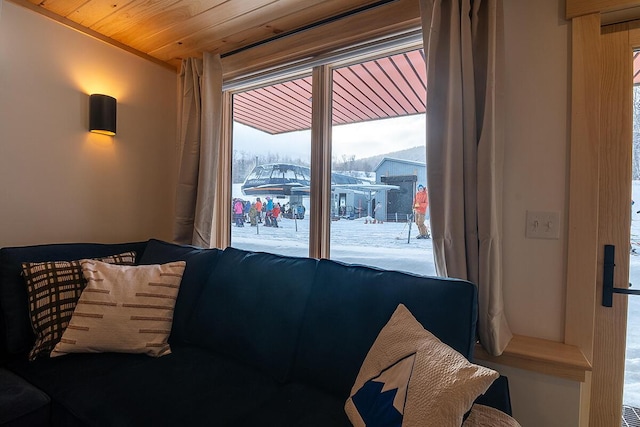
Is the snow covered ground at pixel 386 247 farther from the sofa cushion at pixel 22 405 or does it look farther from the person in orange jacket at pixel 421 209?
the sofa cushion at pixel 22 405

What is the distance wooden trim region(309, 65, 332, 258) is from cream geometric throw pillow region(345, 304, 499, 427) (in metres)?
0.95

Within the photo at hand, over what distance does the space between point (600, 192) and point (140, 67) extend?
9.57ft

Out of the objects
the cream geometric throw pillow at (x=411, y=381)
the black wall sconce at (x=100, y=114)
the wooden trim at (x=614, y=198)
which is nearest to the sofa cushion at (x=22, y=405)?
the cream geometric throw pillow at (x=411, y=381)

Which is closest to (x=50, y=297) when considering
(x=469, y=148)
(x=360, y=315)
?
(x=360, y=315)

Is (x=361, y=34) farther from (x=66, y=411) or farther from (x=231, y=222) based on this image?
(x=66, y=411)

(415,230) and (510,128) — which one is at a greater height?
(510,128)

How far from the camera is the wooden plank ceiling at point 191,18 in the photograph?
186 centimetres

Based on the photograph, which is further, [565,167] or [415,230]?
[415,230]

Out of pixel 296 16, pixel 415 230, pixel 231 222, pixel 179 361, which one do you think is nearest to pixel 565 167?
pixel 415 230

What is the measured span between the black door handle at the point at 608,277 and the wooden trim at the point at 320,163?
135cm

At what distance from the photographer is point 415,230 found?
182 centimetres

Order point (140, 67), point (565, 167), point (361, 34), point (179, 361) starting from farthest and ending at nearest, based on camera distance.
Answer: point (140, 67)
point (361, 34)
point (179, 361)
point (565, 167)

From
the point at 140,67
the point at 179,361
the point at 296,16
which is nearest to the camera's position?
the point at 179,361

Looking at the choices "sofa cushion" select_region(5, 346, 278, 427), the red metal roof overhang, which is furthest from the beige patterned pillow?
the red metal roof overhang
